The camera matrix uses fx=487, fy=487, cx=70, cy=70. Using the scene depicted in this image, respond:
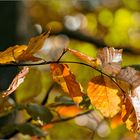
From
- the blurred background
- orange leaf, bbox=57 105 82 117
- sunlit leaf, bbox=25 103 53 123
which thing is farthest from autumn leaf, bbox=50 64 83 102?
the blurred background

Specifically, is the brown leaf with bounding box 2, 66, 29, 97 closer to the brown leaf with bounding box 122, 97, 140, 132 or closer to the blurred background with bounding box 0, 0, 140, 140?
the brown leaf with bounding box 122, 97, 140, 132

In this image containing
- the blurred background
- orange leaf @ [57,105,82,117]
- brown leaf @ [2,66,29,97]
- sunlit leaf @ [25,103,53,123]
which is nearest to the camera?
brown leaf @ [2,66,29,97]

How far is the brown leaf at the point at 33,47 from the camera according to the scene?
0.60 meters

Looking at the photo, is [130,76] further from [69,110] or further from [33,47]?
[69,110]

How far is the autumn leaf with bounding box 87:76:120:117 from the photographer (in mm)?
657

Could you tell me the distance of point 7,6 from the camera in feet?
5.54

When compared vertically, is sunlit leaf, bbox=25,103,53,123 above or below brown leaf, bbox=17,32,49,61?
below

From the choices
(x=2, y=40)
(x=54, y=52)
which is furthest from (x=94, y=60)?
(x=54, y=52)

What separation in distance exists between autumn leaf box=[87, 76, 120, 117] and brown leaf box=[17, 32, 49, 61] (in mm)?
90

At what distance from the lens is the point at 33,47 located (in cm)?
61

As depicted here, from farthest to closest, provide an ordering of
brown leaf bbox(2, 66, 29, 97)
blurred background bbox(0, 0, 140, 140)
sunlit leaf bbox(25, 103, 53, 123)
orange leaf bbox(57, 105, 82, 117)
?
blurred background bbox(0, 0, 140, 140) < orange leaf bbox(57, 105, 82, 117) < sunlit leaf bbox(25, 103, 53, 123) < brown leaf bbox(2, 66, 29, 97)

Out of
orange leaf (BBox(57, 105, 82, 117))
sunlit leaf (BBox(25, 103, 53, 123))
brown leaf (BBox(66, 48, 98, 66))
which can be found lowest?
orange leaf (BBox(57, 105, 82, 117))

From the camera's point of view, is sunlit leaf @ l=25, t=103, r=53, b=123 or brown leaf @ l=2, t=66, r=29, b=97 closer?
brown leaf @ l=2, t=66, r=29, b=97

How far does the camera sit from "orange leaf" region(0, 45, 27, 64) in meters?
0.63
